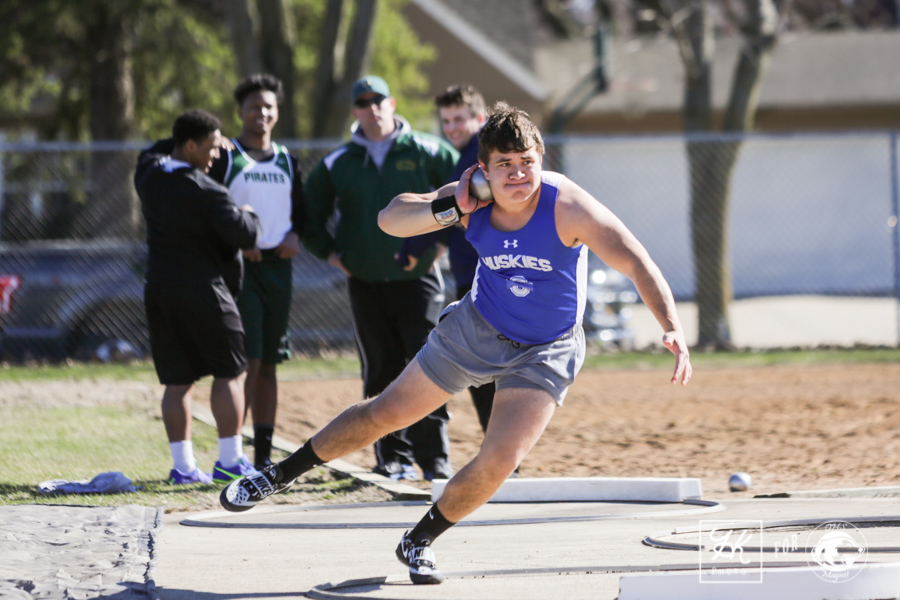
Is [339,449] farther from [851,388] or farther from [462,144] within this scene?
[851,388]

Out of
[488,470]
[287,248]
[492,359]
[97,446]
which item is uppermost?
[287,248]

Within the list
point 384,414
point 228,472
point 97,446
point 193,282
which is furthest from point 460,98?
point 97,446

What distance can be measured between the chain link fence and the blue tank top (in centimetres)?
785

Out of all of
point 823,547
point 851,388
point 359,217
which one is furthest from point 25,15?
point 823,547

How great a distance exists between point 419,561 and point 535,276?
1.18m

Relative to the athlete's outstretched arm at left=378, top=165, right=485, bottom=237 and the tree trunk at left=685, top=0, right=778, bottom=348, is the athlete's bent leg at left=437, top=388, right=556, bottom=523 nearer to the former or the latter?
the athlete's outstretched arm at left=378, top=165, right=485, bottom=237

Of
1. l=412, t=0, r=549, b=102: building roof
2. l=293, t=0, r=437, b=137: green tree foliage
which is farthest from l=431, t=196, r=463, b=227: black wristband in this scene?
l=412, t=0, r=549, b=102: building roof

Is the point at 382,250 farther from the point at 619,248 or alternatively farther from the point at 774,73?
the point at 774,73

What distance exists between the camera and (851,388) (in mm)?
10172

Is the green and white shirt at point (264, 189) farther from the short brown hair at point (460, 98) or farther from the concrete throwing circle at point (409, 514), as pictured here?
the concrete throwing circle at point (409, 514)

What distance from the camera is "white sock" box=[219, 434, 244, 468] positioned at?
20.1 ft

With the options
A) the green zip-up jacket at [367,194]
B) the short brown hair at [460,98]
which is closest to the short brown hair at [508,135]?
the short brown hair at [460,98]

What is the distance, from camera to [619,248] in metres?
3.97

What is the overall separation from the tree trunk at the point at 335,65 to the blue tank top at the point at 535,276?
10100 millimetres
